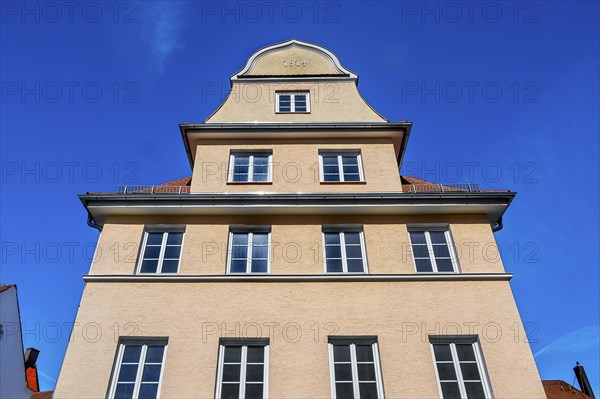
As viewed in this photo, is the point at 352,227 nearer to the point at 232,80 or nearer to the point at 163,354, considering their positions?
the point at 163,354

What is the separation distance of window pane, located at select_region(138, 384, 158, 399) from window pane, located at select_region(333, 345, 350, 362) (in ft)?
14.2

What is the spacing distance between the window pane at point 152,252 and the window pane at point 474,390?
8.97 meters

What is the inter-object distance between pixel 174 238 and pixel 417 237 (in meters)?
7.24

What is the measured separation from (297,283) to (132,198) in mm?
5676

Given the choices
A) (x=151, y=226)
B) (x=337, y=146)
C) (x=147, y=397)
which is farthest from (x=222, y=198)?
(x=147, y=397)

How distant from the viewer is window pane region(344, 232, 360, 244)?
14363 millimetres

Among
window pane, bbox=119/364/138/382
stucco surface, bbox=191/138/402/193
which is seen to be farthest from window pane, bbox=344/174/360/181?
window pane, bbox=119/364/138/382

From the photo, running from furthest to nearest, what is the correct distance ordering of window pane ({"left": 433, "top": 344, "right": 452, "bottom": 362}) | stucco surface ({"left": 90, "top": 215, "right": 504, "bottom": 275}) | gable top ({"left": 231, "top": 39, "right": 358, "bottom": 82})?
gable top ({"left": 231, "top": 39, "right": 358, "bottom": 82}) → stucco surface ({"left": 90, "top": 215, "right": 504, "bottom": 275}) → window pane ({"left": 433, "top": 344, "right": 452, "bottom": 362})

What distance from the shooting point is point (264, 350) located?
12.1m

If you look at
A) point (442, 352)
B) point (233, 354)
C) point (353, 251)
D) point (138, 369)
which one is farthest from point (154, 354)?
point (442, 352)

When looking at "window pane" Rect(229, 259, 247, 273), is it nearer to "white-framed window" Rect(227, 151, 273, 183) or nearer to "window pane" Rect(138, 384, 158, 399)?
"white-framed window" Rect(227, 151, 273, 183)

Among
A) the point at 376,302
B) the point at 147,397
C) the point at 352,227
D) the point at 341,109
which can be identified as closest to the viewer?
the point at 147,397

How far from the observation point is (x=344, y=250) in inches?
555

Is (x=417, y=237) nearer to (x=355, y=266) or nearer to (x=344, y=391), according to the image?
(x=355, y=266)
